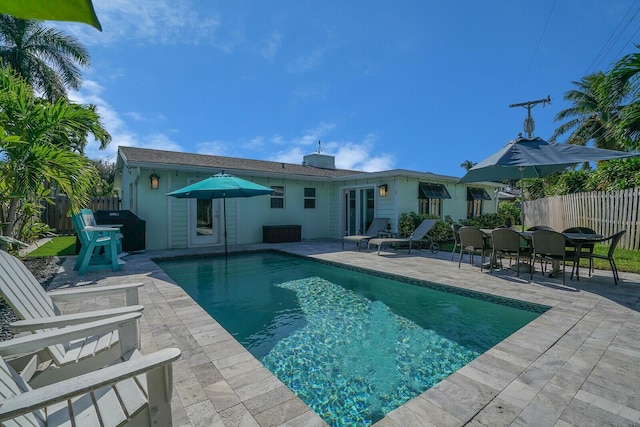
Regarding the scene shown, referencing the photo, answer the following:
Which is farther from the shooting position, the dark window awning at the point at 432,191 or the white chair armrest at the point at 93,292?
the dark window awning at the point at 432,191

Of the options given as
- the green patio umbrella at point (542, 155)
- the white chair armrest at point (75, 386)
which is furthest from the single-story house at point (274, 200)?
the white chair armrest at point (75, 386)

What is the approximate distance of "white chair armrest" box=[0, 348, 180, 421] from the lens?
3.58ft

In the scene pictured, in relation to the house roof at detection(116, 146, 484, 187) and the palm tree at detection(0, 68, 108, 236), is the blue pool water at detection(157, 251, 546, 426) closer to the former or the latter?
the palm tree at detection(0, 68, 108, 236)

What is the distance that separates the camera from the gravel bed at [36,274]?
3305 mm

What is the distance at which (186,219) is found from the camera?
34.3 ft

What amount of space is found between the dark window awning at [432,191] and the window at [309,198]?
4518mm

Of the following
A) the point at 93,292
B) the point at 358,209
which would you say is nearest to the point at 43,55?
the point at 358,209

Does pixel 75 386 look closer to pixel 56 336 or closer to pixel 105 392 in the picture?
pixel 105 392

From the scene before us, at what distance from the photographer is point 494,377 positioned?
98.0 inches

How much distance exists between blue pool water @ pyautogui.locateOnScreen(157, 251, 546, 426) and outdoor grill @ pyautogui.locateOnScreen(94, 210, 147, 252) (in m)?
3.15

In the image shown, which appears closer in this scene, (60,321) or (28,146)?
(60,321)

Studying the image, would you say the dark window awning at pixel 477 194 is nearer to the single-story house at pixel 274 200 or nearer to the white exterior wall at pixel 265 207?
the single-story house at pixel 274 200

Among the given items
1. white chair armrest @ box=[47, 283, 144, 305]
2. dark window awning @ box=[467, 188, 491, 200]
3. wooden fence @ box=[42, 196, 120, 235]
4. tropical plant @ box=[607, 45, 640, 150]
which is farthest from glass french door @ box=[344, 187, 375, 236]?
wooden fence @ box=[42, 196, 120, 235]

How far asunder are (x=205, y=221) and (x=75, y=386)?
10200 millimetres
